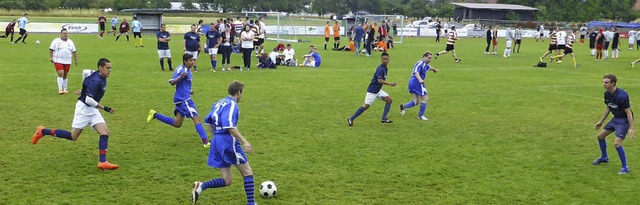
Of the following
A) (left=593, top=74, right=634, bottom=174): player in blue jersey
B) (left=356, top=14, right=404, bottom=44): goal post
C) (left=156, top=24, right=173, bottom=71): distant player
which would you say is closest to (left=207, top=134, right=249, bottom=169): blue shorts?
(left=593, top=74, right=634, bottom=174): player in blue jersey

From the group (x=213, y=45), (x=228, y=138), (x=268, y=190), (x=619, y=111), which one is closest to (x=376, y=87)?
(x=619, y=111)

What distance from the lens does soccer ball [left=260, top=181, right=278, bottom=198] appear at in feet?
27.8

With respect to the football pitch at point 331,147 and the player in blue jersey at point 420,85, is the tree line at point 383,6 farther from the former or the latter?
the player in blue jersey at point 420,85

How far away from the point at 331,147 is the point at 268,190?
10.8ft

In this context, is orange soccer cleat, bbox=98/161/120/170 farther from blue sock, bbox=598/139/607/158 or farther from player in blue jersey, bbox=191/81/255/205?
blue sock, bbox=598/139/607/158

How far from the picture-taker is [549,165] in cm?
1053

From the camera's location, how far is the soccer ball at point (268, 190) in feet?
27.8

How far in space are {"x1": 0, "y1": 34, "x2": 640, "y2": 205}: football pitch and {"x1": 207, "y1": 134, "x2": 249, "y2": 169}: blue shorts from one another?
3.02 ft

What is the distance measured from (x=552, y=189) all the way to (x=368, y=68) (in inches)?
727

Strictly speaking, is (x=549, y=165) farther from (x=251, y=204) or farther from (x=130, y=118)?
(x=130, y=118)

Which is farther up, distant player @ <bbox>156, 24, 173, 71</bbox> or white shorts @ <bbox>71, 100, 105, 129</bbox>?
distant player @ <bbox>156, 24, 173, 71</bbox>

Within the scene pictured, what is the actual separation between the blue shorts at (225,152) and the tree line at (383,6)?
7846 cm

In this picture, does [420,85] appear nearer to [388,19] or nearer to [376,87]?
[376,87]

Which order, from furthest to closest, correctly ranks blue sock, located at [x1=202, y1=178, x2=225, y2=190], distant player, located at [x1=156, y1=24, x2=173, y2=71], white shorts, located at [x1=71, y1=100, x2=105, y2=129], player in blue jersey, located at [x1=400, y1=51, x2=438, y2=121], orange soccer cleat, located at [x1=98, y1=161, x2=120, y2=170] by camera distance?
distant player, located at [x1=156, y1=24, x2=173, y2=71]
player in blue jersey, located at [x1=400, y1=51, x2=438, y2=121]
white shorts, located at [x1=71, y1=100, x2=105, y2=129]
orange soccer cleat, located at [x1=98, y1=161, x2=120, y2=170]
blue sock, located at [x1=202, y1=178, x2=225, y2=190]
